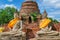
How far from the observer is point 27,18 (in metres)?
26.2

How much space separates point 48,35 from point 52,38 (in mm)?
422

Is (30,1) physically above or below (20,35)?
above

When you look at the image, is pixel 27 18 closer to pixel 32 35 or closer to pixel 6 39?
pixel 32 35

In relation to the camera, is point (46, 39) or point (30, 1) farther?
point (30, 1)

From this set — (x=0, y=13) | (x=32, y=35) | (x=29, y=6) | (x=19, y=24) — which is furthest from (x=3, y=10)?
(x=19, y=24)

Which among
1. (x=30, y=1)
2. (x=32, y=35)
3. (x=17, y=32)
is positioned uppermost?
(x=30, y=1)

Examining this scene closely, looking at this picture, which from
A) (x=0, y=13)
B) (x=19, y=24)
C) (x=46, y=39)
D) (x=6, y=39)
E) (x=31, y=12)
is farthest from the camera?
(x=0, y=13)

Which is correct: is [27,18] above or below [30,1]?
below

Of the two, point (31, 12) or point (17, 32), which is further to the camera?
point (31, 12)

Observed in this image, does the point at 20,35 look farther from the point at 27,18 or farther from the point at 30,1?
the point at 30,1

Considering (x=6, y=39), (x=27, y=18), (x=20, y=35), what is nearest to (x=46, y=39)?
(x=20, y=35)

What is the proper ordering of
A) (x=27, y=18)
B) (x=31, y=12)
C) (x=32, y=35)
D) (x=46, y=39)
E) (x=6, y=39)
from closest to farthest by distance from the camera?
(x=46, y=39) → (x=6, y=39) → (x=32, y=35) → (x=27, y=18) → (x=31, y=12)

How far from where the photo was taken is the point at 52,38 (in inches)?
309

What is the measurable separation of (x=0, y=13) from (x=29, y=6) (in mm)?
5188
